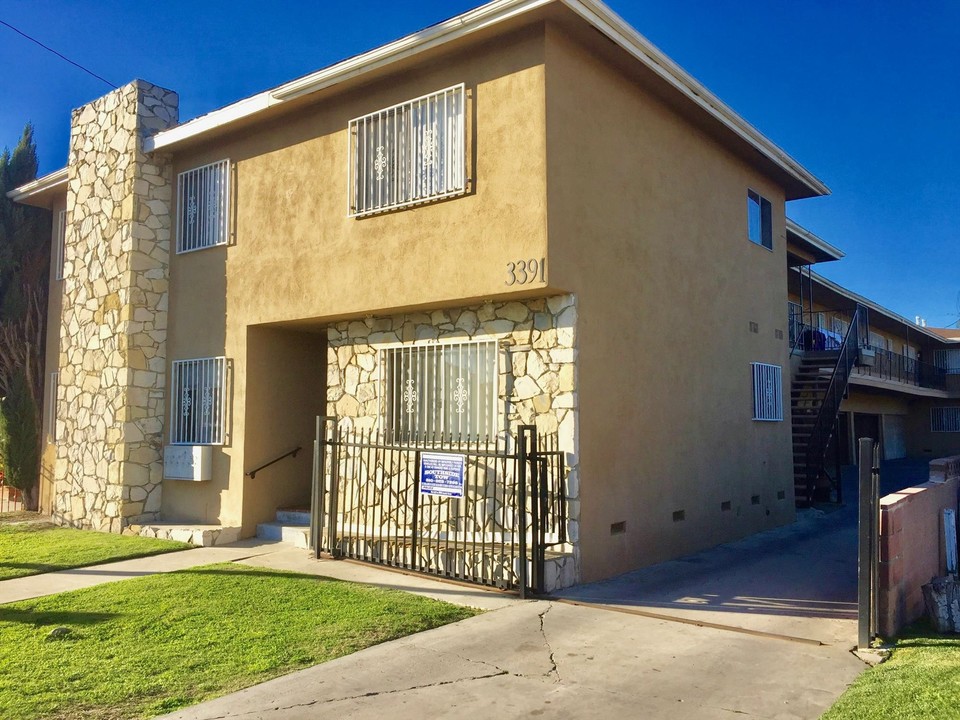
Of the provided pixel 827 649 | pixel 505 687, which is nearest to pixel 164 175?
pixel 505 687

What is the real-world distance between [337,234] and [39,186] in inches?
350

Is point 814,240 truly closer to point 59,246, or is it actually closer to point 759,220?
point 759,220

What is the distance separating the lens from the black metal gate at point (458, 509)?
8.39 m

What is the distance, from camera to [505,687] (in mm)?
5773

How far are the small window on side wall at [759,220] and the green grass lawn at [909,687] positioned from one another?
913 cm

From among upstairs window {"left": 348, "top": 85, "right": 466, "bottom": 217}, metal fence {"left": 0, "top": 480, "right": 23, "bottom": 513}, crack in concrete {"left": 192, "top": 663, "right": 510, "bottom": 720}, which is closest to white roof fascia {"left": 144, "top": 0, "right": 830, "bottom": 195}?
upstairs window {"left": 348, "top": 85, "right": 466, "bottom": 217}

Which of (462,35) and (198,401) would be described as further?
(198,401)

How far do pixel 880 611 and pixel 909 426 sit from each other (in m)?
35.9

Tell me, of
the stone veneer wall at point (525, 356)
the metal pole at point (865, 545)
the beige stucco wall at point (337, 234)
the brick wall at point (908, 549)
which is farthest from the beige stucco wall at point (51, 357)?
the brick wall at point (908, 549)

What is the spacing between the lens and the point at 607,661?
6344 millimetres

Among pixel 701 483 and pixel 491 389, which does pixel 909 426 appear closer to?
pixel 701 483

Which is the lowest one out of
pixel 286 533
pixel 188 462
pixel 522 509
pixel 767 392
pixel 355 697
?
pixel 355 697

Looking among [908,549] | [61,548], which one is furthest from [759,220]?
[61,548]

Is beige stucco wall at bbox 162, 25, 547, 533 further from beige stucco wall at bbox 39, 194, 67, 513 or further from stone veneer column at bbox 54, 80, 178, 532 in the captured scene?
beige stucco wall at bbox 39, 194, 67, 513
